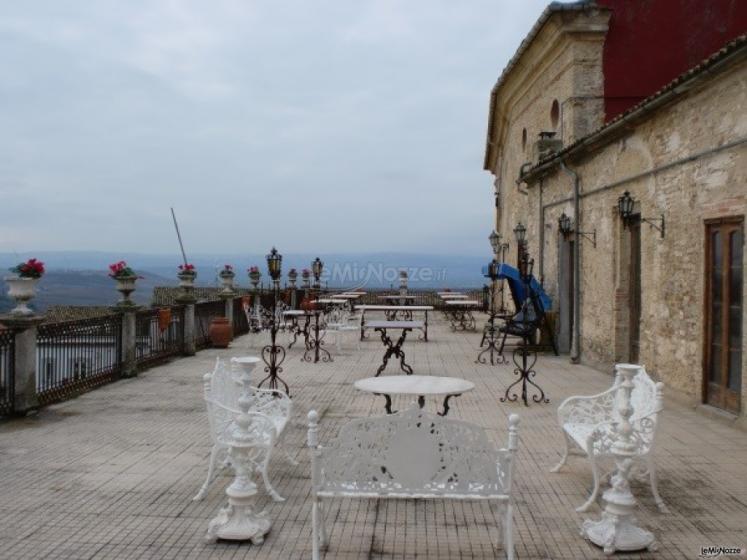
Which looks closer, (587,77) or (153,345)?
(153,345)

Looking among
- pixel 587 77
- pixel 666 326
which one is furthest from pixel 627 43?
pixel 666 326

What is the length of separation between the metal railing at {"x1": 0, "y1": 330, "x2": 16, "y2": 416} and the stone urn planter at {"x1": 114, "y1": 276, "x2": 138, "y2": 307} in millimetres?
3072

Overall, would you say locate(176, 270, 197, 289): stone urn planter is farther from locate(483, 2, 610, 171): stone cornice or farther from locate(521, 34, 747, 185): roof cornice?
locate(483, 2, 610, 171): stone cornice

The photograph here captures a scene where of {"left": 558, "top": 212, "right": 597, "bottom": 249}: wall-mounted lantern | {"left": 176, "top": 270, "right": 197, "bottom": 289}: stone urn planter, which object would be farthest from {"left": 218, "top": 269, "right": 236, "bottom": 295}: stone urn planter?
{"left": 558, "top": 212, "right": 597, "bottom": 249}: wall-mounted lantern

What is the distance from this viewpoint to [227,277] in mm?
18484

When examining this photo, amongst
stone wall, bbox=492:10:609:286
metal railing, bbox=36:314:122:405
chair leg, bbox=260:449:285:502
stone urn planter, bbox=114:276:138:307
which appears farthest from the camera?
stone wall, bbox=492:10:609:286

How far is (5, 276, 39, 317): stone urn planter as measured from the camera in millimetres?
8750

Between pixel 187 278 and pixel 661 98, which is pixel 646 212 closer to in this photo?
pixel 661 98

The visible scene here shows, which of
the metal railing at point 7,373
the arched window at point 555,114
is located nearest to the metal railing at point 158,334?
the metal railing at point 7,373

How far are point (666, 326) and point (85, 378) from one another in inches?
340

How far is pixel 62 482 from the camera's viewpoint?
598 cm

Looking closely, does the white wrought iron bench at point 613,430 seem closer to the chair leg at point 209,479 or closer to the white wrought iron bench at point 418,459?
the white wrought iron bench at point 418,459

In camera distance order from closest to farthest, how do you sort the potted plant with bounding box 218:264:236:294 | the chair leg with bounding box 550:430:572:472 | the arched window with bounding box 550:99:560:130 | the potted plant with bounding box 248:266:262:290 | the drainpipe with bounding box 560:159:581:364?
1. the chair leg with bounding box 550:430:572:472
2. the drainpipe with bounding box 560:159:581:364
3. the potted plant with bounding box 218:264:236:294
4. the arched window with bounding box 550:99:560:130
5. the potted plant with bounding box 248:266:262:290

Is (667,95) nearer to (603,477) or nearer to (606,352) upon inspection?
(606,352)
